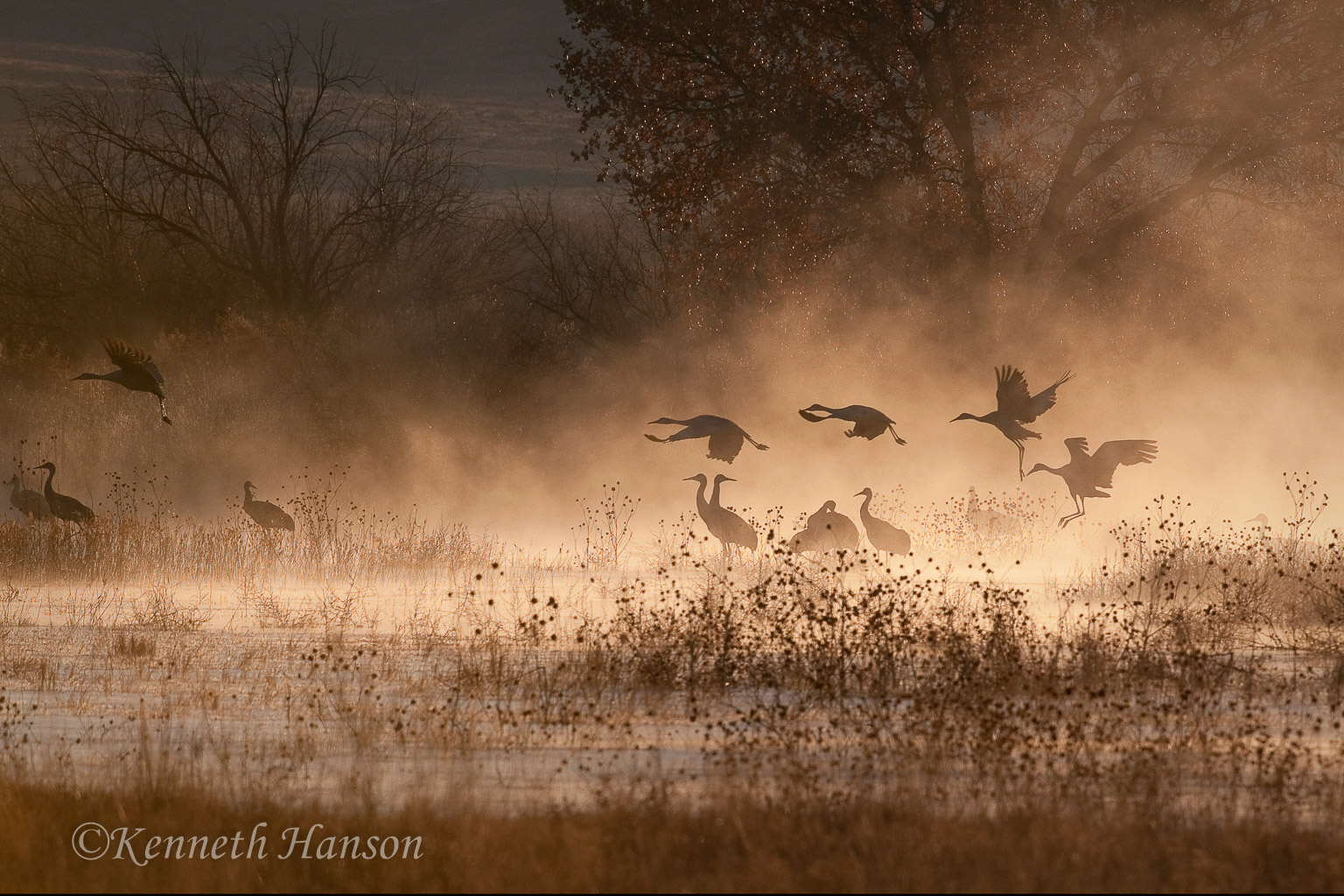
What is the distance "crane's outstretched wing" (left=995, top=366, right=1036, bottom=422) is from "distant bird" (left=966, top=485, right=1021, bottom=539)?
4.71 meters

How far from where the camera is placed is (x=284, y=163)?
97.0ft

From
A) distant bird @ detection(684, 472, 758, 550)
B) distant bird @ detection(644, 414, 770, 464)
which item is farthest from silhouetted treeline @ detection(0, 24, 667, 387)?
distant bird @ detection(644, 414, 770, 464)

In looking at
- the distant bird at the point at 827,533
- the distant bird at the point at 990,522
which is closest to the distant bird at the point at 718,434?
the distant bird at the point at 827,533

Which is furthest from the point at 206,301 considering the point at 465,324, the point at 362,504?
the point at 362,504

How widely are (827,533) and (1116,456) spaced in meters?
2.75

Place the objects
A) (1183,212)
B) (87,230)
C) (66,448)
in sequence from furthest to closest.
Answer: (87,230), (66,448), (1183,212)

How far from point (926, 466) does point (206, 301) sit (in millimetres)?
14399

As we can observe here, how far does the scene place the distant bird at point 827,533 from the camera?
1386 centimetres

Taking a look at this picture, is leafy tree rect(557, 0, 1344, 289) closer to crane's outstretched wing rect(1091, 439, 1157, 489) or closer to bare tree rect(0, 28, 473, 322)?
crane's outstretched wing rect(1091, 439, 1157, 489)

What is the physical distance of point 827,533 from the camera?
13945mm

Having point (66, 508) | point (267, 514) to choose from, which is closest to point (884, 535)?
point (267, 514)

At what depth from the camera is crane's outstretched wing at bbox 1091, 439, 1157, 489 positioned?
1273 centimetres

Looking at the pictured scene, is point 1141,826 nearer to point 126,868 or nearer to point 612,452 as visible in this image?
point 126,868

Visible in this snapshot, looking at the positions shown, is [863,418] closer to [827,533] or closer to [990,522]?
[827,533]
